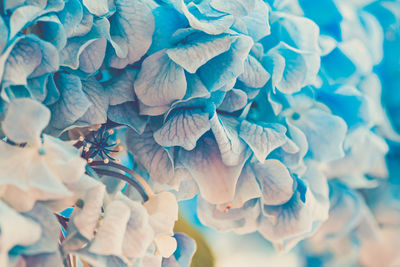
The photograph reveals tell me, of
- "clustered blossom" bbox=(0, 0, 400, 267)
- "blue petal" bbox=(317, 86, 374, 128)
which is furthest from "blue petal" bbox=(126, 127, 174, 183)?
"blue petal" bbox=(317, 86, 374, 128)

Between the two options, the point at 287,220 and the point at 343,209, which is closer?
the point at 287,220

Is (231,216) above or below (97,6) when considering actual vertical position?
below

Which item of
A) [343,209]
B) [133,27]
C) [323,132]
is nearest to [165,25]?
[133,27]

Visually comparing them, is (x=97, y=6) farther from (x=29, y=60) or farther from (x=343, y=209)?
(x=343, y=209)

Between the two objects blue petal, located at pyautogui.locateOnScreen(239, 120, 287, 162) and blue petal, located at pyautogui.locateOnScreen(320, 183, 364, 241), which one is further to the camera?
blue petal, located at pyautogui.locateOnScreen(320, 183, 364, 241)

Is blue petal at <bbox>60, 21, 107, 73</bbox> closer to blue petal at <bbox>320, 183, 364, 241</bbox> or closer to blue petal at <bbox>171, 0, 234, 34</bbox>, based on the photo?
blue petal at <bbox>171, 0, 234, 34</bbox>

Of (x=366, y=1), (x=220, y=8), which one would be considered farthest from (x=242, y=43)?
(x=366, y=1)

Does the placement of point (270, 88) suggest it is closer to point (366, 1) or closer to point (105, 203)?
point (105, 203)
